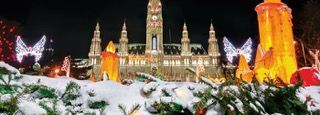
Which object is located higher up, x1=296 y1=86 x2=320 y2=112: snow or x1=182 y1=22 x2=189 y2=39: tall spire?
Result: x1=182 y1=22 x2=189 y2=39: tall spire

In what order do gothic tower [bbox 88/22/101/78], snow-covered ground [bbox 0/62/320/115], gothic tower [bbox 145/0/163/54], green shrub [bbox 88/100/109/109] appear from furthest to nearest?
1. gothic tower [bbox 145/0/163/54]
2. gothic tower [bbox 88/22/101/78]
3. green shrub [bbox 88/100/109/109]
4. snow-covered ground [bbox 0/62/320/115]

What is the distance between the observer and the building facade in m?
73.9

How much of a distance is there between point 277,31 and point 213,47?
202 ft

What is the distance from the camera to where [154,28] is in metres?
81.0

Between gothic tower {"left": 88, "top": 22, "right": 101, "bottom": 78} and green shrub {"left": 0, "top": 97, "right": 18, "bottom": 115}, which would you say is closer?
green shrub {"left": 0, "top": 97, "right": 18, "bottom": 115}

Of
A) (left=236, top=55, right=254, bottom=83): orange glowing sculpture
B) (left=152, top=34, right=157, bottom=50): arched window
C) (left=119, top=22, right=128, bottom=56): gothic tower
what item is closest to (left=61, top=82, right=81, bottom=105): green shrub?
(left=236, top=55, right=254, bottom=83): orange glowing sculpture

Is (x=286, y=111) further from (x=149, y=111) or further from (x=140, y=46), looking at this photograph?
(x=140, y=46)

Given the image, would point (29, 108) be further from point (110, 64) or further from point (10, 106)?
point (110, 64)

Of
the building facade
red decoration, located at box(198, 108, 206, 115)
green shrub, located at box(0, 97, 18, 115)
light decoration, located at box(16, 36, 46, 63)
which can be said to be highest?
the building facade

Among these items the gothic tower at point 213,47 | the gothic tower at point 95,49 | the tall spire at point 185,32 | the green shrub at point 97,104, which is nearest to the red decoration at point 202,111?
the green shrub at point 97,104

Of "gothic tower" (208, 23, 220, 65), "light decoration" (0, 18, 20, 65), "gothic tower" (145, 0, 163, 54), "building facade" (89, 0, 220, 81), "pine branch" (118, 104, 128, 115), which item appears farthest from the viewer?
"gothic tower" (145, 0, 163, 54)

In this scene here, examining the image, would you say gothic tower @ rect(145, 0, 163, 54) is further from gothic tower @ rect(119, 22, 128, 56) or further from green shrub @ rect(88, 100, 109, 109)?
green shrub @ rect(88, 100, 109, 109)

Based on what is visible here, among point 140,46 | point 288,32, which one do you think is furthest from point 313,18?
point 140,46

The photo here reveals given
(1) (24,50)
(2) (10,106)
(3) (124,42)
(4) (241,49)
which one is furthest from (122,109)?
(3) (124,42)
